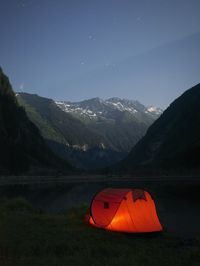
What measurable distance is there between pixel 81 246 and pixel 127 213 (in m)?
5.30

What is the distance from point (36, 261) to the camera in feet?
46.8

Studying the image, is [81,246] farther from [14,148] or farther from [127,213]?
[14,148]

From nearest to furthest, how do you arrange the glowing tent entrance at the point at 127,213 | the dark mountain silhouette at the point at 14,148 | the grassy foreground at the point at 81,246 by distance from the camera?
the grassy foreground at the point at 81,246, the glowing tent entrance at the point at 127,213, the dark mountain silhouette at the point at 14,148

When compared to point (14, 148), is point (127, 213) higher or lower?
higher

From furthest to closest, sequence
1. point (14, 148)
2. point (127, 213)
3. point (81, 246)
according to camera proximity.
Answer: point (14, 148) < point (127, 213) < point (81, 246)

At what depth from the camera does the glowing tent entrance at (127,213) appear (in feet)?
72.7

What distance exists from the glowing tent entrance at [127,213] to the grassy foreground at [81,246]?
0.63m

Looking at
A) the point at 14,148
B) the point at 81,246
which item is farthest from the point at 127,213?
the point at 14,148

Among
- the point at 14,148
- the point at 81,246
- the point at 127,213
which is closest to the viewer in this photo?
the point at 81,246

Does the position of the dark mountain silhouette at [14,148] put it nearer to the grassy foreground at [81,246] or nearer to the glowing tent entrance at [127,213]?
the glowing tent entrance at [127,213]

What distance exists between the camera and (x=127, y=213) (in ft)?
73.2

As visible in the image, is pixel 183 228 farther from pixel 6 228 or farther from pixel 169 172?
pixel 169 172

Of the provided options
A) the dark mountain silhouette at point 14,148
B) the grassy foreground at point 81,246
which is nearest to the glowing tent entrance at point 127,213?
the grassy foreground at point 81,246

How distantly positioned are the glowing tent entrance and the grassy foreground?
63cm
